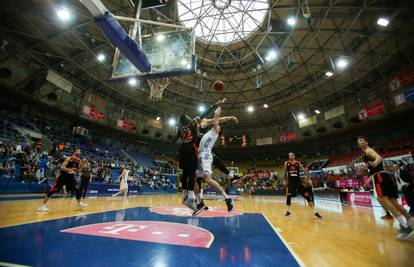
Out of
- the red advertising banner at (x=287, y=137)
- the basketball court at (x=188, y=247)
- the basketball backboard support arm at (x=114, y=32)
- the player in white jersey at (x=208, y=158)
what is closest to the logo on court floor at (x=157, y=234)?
the basketball court at (x=188, y=247)

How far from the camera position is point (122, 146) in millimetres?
30750

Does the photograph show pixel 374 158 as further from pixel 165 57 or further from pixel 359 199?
pixel 359 199

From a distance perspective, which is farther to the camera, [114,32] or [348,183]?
[348,183]

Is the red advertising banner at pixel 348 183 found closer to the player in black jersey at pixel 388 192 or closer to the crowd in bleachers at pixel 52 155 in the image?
the player in black jersey at pixel 388 192

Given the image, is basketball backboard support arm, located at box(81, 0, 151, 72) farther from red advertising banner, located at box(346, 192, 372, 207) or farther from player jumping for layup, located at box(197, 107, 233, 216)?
red advertising banner, located at box(346, 192, 372, 207)

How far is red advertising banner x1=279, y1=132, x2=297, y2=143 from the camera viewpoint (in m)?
31.3

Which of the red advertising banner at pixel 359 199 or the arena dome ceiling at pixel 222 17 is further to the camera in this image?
the arena dome ceiling at pixel 222 17

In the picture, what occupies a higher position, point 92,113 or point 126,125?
point 92,113

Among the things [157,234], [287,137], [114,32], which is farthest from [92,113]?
[287,137]

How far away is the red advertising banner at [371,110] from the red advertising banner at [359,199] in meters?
12.7

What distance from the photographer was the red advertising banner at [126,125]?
90.6ft

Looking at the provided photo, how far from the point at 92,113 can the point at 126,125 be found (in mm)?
5078

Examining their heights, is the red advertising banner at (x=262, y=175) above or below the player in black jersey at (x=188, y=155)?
above

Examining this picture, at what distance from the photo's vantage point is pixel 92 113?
24.1 m
